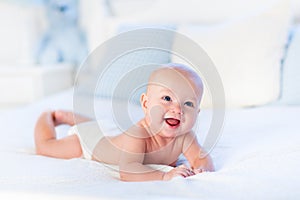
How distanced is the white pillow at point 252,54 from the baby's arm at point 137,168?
28.2 inches

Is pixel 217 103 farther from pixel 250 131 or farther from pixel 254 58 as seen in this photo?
pixel 254 58

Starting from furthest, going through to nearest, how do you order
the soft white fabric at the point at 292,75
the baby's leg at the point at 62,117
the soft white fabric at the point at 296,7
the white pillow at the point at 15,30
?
1. the white pillow at the point at 15,30
2. the soft white fabric at the point at 296,7
3. the soft white fabric at the point at 292,75
4. the baby's leg at the point at 62,117

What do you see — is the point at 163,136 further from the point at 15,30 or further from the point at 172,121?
the point at 15,30

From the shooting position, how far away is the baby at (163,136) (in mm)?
766

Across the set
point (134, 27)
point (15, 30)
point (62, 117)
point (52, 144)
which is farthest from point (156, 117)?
point (15, 30)

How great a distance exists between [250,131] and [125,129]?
400 mm

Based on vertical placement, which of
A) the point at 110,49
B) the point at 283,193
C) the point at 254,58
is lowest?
the point at 283,193

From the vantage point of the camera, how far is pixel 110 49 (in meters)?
1.03

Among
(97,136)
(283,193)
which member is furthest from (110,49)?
(283,193)

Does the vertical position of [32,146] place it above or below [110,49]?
below

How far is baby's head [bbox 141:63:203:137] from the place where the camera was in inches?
30.1

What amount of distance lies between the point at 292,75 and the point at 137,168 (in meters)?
0.89

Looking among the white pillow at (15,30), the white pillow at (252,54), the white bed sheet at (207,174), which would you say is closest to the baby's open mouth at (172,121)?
the white bed sheet at (207,174)

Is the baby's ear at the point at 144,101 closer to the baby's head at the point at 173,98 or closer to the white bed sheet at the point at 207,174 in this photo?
the baby's head at the point at 173,98
